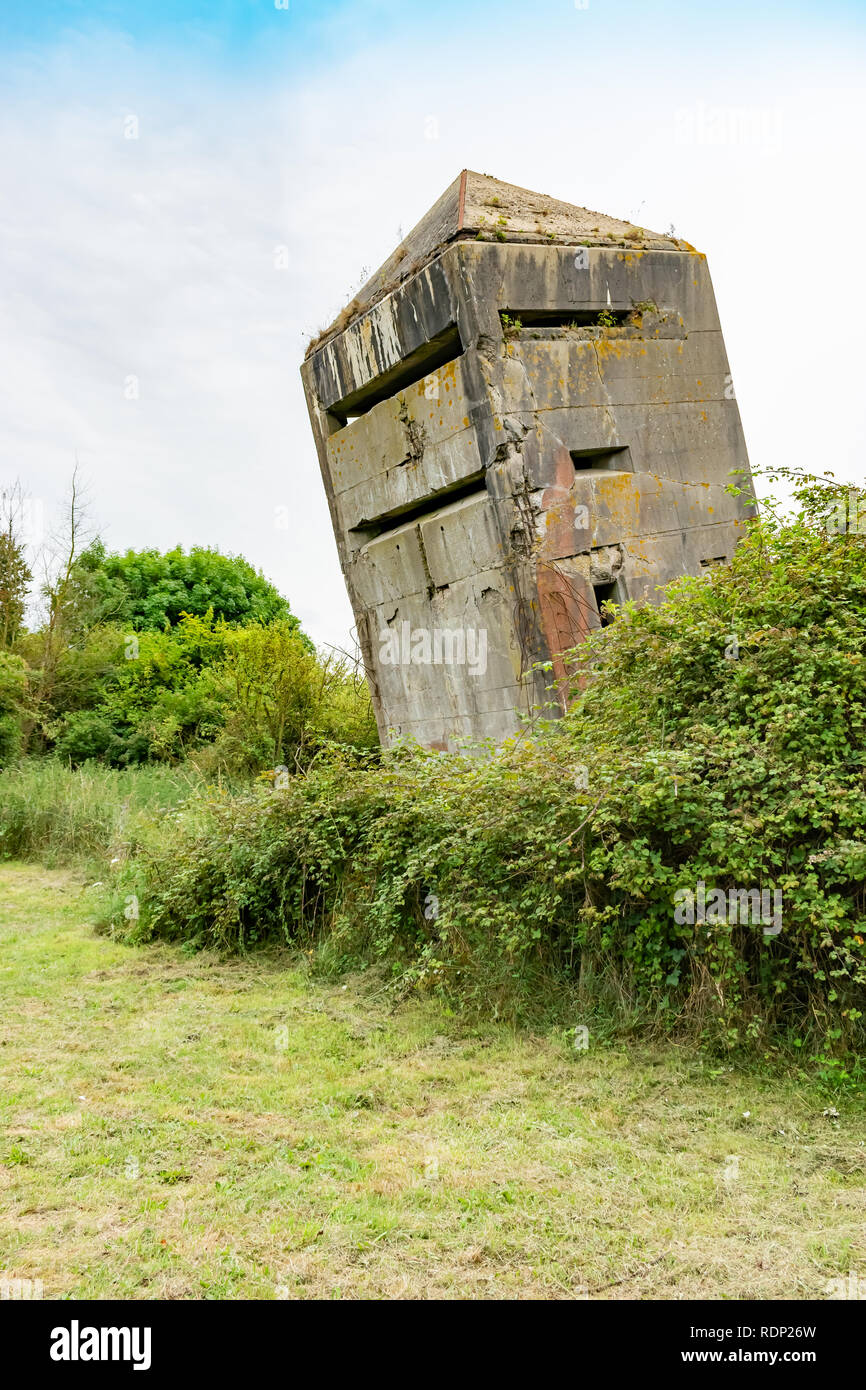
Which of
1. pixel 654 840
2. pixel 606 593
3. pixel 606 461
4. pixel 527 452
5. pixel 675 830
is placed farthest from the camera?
pixel 606 461

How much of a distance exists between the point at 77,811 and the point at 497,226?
9.26 metres

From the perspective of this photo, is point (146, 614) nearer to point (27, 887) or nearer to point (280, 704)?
point (280, 704)

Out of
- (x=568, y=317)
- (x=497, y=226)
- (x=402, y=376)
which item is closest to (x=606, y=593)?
(x=568, y=317)

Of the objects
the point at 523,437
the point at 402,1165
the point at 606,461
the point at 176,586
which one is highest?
the point at 176,586

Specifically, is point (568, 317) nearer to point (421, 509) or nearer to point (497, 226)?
point (497, 226)

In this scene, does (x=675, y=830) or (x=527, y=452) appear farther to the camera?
(x=527, y=452)

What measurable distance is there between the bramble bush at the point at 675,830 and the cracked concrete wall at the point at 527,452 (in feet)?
9.75

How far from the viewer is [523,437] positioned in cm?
981

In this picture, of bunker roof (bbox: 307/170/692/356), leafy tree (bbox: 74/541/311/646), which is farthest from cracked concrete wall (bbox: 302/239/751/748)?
leafy tree (bbox: 74/541/311/646)

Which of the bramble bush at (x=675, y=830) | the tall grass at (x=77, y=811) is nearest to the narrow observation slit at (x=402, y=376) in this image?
the tall grass at (x=77, y=811)

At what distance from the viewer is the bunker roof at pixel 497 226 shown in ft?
33.4

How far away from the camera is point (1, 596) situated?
22047 mm

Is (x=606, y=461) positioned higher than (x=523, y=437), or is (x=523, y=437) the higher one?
(x=523, y=437)

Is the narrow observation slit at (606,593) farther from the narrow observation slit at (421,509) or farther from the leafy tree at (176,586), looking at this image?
the leafy tree at (176,586)
